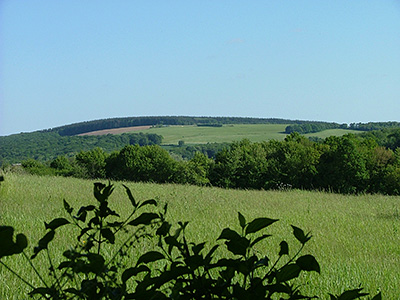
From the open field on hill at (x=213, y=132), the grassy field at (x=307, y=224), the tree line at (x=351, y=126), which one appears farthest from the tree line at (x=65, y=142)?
the grassy field at (x=307, y=224)

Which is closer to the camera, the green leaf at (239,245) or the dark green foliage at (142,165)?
the green leaf at (239,245)

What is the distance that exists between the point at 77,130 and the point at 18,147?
18763mm

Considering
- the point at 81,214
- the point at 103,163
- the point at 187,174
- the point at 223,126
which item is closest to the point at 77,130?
the point at 223,126

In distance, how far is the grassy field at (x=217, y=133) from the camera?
68125mm

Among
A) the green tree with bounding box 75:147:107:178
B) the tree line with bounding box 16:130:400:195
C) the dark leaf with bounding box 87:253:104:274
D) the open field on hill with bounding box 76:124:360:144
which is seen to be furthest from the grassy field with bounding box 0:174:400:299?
the open field on hill with bounding box 76:124:360:144

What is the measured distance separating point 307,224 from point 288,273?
295 inches

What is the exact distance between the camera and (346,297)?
0.94m

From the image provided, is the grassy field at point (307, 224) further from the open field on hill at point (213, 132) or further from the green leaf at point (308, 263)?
the open field on hill at point (213, 132)

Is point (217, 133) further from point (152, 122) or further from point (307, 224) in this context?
point (307, 224)

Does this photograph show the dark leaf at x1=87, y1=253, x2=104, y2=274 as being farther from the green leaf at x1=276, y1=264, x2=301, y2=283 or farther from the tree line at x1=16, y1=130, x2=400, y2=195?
the tree line at x1=16, y1=130, x2=400, y2=195

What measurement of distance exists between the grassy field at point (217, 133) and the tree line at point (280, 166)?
3530cm

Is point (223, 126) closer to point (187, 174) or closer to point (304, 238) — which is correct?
point (187, 174)

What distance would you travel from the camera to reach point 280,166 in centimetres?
2422

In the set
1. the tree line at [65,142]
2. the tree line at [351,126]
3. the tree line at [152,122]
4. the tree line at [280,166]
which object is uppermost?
the tree line at [152,122]
